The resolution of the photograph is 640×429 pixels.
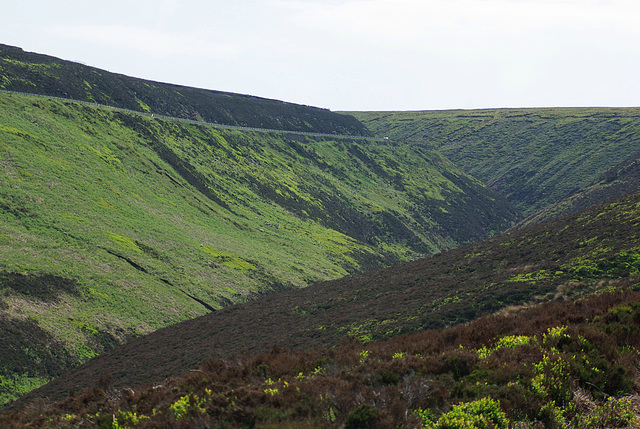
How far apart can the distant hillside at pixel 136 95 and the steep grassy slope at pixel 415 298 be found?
54533 millimetres

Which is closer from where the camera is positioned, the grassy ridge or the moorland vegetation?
the grassy ridge

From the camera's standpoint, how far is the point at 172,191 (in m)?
69.8

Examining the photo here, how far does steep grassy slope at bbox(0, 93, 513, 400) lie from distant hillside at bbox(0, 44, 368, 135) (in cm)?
687

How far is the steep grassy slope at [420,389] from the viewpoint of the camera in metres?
10.8

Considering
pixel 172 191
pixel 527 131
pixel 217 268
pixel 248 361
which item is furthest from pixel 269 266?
pixel 527 131

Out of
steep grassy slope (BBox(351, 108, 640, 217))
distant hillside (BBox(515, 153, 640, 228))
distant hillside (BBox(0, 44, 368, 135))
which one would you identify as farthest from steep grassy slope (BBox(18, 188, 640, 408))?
steep grassy slope (BBox(351, 108, 640, 217))

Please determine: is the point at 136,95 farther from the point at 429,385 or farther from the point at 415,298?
the point at 429,385

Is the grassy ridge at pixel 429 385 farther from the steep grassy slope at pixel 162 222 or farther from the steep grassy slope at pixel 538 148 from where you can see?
the steep grassy slope at pixel 538 148

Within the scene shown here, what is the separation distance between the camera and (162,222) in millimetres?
59688

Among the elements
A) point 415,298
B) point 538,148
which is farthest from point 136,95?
point 538,148

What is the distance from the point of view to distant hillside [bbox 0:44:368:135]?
263 ft

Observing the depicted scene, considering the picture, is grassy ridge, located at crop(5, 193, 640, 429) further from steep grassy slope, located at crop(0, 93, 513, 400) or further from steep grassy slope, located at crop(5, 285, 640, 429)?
steep grassy slope, located at crop(0, 93, 513, 400)

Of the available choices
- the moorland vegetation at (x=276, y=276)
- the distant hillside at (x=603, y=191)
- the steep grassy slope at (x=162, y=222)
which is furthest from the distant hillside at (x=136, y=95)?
the distant hillside at (x=603, y=191)

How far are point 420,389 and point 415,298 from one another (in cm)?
2599
